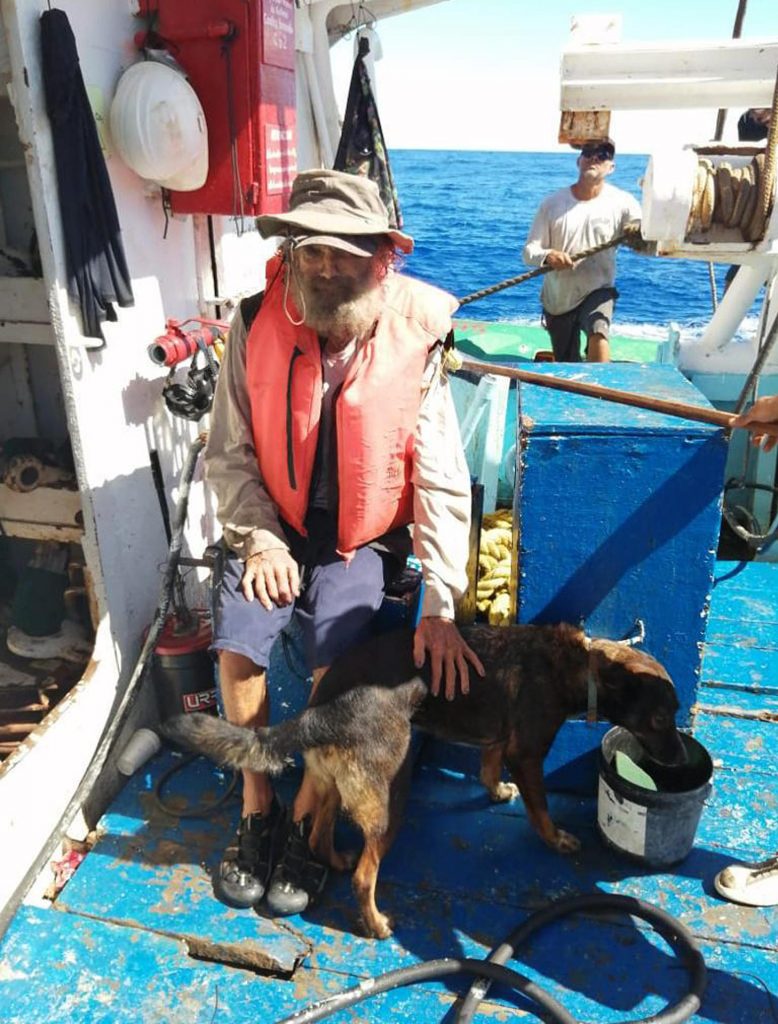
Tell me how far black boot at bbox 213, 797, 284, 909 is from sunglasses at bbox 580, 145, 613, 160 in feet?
19.7

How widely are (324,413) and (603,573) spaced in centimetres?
129

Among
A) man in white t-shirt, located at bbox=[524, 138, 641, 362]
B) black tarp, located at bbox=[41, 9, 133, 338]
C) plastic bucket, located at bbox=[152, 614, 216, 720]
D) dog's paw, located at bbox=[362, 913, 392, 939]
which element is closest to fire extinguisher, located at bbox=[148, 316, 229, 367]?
black tarp, located at bbox=[41, 9, 133, 338]

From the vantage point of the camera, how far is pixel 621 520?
10.6 ft

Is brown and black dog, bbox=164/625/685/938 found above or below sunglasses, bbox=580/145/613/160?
below

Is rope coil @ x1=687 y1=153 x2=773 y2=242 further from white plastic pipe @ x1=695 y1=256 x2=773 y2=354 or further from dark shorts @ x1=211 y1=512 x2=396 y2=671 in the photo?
dark shorts @ x1=211 y1=512 x2=396 y2=671

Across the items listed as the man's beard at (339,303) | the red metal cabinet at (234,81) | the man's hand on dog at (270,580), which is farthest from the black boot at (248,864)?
the red metal cabinet at (234,81)

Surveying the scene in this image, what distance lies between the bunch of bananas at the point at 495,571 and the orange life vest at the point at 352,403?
1.16 m

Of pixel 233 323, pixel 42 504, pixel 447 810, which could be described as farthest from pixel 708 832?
pixel 42 504

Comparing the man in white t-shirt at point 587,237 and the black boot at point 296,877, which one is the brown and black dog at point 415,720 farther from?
the man in white t-shirt at point 587,237

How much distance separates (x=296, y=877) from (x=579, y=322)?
5710 millimetres

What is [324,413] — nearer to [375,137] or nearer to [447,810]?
[447,810]

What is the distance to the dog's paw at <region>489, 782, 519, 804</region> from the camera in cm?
365

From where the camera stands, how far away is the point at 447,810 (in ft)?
12.0

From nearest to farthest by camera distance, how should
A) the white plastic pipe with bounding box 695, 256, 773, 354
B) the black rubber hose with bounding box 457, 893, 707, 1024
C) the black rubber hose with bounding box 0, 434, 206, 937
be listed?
the black rubber hose with bounding box 457, 893, 707, 1024, the black rubber hose with bounding box 0, 434, 206, 937, the white plastic pipe with bounding box 695, 256, 773, 354
